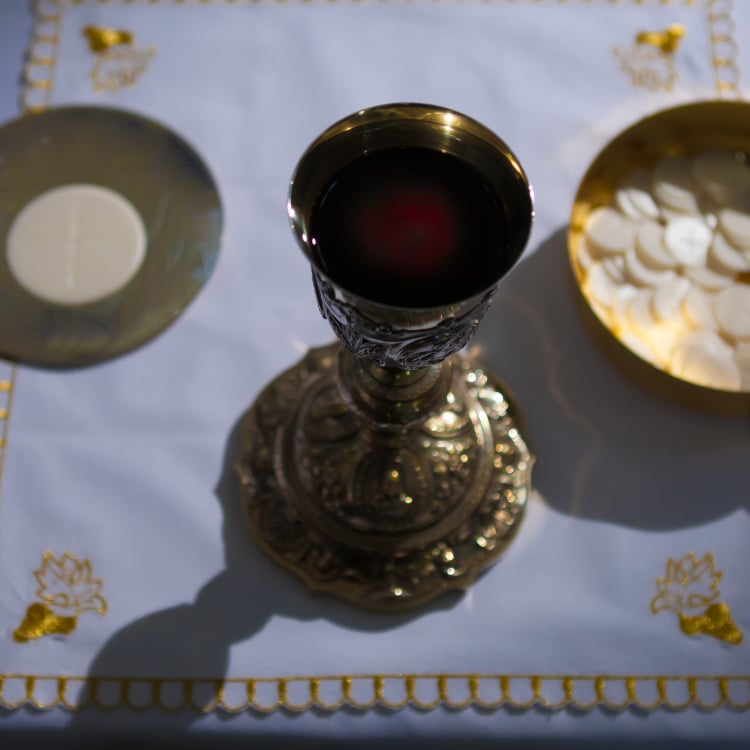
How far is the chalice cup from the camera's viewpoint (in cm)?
49

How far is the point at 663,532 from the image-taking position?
711mm

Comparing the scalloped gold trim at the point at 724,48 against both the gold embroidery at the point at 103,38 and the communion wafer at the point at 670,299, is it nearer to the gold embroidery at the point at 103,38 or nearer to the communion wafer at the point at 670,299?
the communion wafer at the point at 670,299

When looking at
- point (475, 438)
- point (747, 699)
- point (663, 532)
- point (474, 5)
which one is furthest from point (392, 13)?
point (747, 699)

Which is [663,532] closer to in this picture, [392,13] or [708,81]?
[708,81]

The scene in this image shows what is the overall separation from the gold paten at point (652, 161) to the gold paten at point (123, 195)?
1.13 ft

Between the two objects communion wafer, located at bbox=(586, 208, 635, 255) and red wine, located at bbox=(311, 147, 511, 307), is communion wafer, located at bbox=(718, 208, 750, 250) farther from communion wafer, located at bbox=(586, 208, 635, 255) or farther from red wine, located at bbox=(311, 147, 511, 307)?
red wine, located at bbox=(311, 147, 511, 307)

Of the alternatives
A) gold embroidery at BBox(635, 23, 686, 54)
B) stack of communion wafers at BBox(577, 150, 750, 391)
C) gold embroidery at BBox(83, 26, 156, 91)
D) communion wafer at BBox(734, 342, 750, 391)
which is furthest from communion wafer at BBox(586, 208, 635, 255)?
gold embroidery at BBox(83, 26, 156, 91)

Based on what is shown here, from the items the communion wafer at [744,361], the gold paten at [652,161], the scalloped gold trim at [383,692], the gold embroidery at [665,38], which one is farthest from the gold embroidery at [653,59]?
the scalloped gold trim at [383,692]

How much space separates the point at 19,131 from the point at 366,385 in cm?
47

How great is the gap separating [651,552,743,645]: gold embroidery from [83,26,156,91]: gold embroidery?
70 centimetres

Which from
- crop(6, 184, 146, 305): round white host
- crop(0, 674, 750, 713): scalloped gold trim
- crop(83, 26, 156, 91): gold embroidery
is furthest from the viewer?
crop(83, 26, 156, 91): gold embroidery

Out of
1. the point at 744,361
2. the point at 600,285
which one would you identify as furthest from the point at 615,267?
the point at 744,361

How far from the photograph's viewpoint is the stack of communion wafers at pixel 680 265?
713 millimetres

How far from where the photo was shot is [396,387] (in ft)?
1.98
